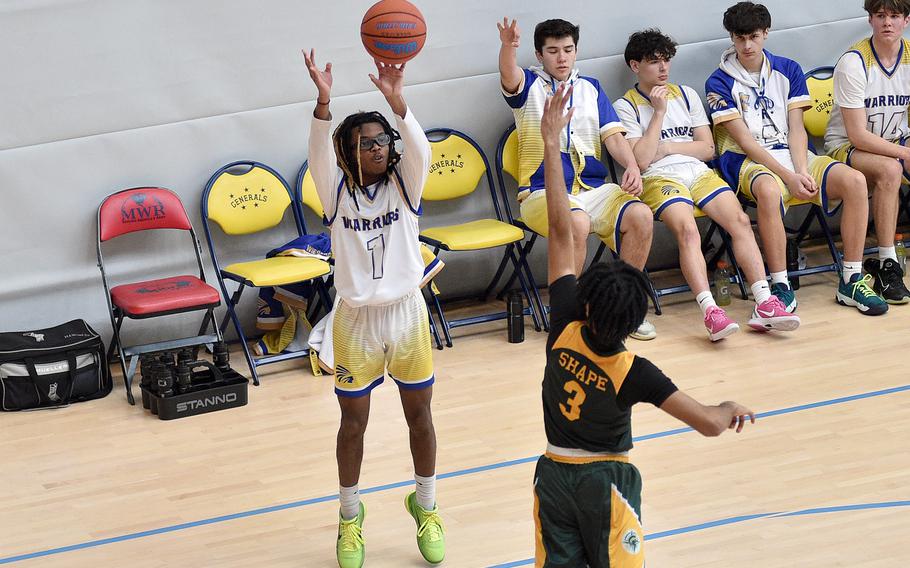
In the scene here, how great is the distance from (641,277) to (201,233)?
4306 mm

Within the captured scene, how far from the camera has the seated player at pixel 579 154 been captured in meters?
6.61

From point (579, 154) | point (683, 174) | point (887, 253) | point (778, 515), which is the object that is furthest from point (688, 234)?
point (778, 515)

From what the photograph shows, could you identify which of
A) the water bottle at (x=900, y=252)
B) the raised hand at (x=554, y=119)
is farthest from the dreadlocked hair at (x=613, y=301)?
the water bottle at (x=900, y=252)

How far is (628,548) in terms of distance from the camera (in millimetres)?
2979

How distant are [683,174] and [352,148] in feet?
11.2

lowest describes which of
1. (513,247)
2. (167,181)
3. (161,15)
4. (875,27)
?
(513,247)

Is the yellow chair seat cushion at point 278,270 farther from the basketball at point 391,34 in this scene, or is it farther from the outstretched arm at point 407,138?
the outstretched arm at point 407,138

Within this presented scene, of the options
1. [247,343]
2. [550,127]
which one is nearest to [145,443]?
[247,343]

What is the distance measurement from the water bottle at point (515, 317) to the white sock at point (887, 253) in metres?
2.21

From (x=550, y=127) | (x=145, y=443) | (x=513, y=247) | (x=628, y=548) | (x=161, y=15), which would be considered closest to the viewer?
(x=628, y=548)

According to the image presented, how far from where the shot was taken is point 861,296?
6770 mm

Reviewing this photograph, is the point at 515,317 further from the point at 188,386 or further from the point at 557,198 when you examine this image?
the point at 557,198

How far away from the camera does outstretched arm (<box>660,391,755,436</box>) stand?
2.82 m

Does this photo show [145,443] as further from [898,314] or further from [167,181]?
[898,314]
